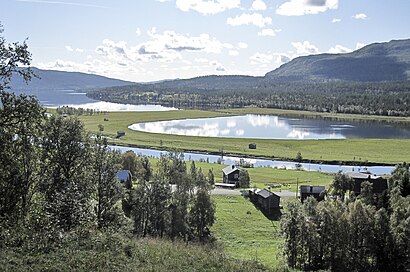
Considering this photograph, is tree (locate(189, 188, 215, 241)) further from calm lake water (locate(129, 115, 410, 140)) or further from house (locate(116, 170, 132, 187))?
calm lake water (locate(129, 115, 410, 140))

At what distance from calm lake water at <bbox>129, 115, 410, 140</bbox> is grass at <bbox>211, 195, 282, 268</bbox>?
7019 centimetres

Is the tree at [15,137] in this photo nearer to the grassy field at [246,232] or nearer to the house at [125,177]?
the grassy field at [246,232]

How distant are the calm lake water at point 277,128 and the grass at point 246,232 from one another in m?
70.2

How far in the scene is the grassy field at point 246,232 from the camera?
31.3 meters

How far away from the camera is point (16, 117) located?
14.1 metres

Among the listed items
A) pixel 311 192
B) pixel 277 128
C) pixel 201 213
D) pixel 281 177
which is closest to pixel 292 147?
pixel 281 177

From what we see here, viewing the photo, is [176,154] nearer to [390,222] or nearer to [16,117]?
[390,222]

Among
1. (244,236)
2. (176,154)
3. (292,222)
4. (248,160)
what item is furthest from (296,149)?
(292,222)

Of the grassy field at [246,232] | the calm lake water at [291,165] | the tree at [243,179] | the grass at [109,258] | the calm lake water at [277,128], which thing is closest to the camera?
the grass at [109,258]

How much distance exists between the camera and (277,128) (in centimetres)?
13750

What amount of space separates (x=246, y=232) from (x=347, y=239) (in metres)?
10.5

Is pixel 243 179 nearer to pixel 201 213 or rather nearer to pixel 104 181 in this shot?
pixel 201 213

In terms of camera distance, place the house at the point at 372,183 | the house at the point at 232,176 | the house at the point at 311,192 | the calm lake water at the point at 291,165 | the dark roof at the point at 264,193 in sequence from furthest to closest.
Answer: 1. the calm lake water at the point at 291,165
2. the house at the point at 232,176
3. the house at the point at 311,192
4. the dark roof at the point at 264,193
5. the house at the point at 372,183

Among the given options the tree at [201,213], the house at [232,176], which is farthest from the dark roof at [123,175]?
the house at [232,176]
